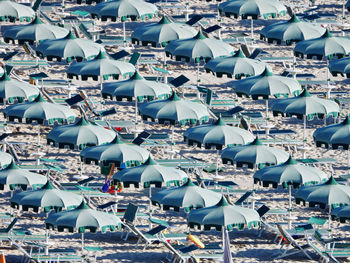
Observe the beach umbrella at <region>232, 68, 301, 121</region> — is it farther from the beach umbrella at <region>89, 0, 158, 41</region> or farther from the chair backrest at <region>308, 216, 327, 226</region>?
the chair backrest at <region>308, 216, 327, 226</region>

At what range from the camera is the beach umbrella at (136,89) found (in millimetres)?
50219

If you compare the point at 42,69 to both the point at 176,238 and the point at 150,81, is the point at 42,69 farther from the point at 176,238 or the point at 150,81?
the point at 176,238

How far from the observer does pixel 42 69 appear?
179 ft

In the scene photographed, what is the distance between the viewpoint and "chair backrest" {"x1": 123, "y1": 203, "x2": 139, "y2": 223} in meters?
43.3

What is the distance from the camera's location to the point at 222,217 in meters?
42.6

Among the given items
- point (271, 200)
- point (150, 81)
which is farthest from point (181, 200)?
point (150, 81)

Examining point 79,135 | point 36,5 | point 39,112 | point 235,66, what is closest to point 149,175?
point 79,135

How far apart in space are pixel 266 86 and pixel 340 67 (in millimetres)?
3063

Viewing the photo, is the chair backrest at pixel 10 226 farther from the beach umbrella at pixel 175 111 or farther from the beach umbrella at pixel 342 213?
the beach umbrella at pixel 175 111

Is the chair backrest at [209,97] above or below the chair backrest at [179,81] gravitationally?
below

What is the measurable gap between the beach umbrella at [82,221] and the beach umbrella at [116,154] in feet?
11.0

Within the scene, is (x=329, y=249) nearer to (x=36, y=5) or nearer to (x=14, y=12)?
(x=14, y=12)

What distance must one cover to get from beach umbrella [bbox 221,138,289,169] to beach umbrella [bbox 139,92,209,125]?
243 cm

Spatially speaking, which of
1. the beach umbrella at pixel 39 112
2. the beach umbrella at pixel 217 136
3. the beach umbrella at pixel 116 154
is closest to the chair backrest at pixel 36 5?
the beach umbrella at pixel 39 112
